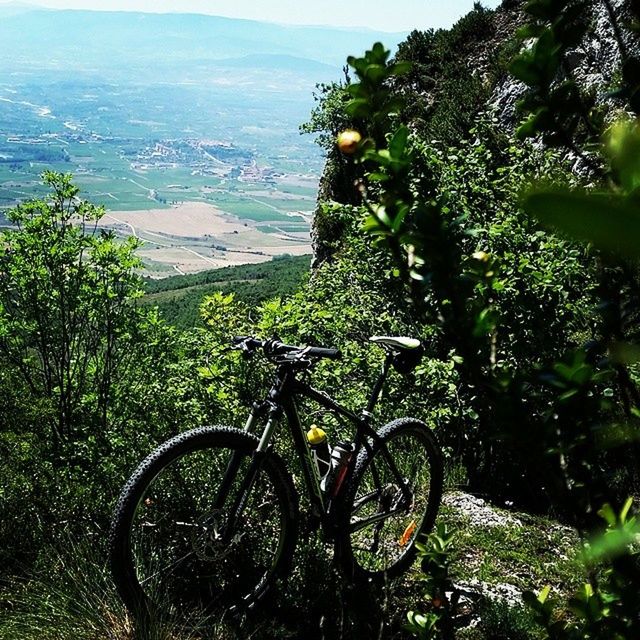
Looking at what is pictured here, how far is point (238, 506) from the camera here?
2.99 metres

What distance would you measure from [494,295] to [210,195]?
171 m

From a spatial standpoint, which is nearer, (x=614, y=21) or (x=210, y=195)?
(x=614, y=21)

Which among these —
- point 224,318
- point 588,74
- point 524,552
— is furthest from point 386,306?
point 588,74

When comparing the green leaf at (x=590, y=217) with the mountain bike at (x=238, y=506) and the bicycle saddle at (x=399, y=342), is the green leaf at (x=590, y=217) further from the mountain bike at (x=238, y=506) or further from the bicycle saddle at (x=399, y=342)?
the bicycle saddle at (x=399, y=342)

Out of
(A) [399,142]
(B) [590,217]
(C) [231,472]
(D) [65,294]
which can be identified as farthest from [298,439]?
(D) [65,294]

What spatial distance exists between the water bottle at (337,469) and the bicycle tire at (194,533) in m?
0.26

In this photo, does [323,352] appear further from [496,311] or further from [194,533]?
[496,311]

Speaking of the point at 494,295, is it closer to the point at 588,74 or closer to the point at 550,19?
the point at 550,19

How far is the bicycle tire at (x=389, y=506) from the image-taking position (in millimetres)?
3359

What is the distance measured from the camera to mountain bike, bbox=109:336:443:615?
2779 millimetres

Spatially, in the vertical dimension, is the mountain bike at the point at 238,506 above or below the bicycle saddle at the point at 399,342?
below

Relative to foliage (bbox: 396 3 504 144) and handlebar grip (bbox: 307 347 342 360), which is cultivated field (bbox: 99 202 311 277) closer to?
foliage (bbox: 396 3 504 144)

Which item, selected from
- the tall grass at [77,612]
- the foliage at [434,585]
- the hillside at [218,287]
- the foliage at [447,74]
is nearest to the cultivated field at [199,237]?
the hillside at [218,287]

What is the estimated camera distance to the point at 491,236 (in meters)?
5.49
